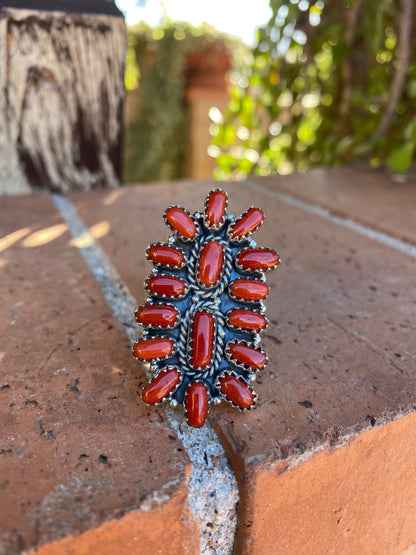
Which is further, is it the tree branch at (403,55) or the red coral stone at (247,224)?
the tree branch at (403,55)

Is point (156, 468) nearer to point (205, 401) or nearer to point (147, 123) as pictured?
point (205, 401)

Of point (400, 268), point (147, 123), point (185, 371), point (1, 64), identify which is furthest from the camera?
point (147, 123)

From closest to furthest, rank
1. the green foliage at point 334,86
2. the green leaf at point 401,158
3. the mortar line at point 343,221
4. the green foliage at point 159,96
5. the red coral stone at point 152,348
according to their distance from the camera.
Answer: the red coral stone at point 152,348 < the mortar line at point 343,221 < the green leaf at point 401,158 < the green foliage at point 334,86 < the green foliage at point 159,96

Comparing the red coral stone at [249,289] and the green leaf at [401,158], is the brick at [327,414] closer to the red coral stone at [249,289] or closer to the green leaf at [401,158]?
the red coral stone at [249,289]

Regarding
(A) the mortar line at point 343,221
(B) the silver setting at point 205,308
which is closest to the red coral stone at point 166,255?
(B) the silver setting at point 205,308

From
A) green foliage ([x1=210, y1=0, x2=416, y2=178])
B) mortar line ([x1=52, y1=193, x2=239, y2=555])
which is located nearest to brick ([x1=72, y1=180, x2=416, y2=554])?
mortar line ([x1=52, y1=193, x2=239, y2=555])

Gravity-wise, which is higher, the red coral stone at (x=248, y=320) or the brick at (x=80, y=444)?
the red coral stone at (x=248, y=320)

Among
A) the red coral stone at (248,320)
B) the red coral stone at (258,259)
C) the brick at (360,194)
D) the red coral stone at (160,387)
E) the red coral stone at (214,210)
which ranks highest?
Result: the red coral stone at (214,210)

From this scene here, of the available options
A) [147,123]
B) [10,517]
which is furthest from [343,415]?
[147,123]
